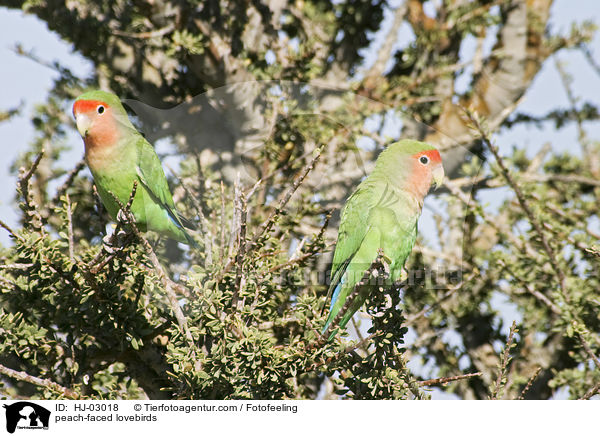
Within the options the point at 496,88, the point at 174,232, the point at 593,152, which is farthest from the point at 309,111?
the point at 593,152

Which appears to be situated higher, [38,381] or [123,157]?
[123,157]

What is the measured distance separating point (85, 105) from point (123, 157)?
0.22 meters

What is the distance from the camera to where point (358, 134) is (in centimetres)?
227

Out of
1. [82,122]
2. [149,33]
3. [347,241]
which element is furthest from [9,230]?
[149,33]

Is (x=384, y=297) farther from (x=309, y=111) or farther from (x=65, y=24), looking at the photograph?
(x=65, y=24)

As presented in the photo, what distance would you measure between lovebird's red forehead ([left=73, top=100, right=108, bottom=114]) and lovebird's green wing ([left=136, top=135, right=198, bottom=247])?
0.18 m

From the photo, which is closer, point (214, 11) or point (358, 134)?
point (358, 134)

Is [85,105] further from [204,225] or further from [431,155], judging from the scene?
[431,155]

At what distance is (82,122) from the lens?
198cm

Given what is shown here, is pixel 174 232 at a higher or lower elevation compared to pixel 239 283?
higher
